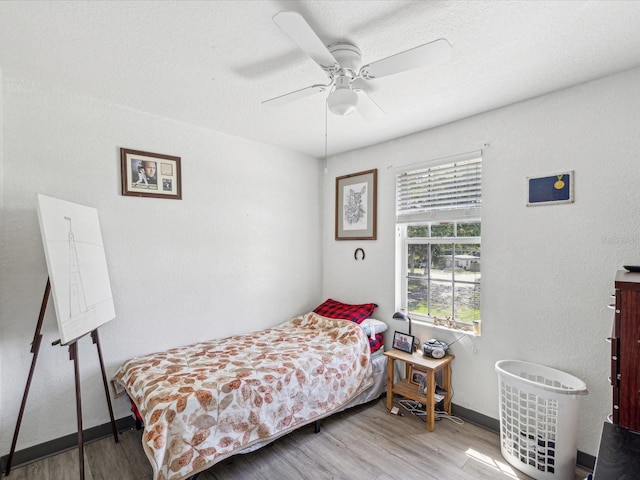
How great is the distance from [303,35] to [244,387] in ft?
6.39

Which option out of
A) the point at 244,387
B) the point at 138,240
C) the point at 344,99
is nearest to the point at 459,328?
the point at 244,387

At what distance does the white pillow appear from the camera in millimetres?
2930

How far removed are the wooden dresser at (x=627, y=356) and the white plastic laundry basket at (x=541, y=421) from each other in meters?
0.57

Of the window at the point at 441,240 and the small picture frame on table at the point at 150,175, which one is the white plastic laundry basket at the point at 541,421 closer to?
the window at the point at 441,240

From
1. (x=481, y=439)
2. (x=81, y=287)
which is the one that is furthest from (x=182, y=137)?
(x=481, y=439)

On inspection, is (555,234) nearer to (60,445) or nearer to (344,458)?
(344,458)

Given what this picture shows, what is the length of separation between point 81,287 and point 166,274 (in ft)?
2.47

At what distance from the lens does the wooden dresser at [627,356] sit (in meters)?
1.27

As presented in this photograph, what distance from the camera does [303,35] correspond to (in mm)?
1284

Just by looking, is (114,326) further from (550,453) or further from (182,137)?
(550,453)

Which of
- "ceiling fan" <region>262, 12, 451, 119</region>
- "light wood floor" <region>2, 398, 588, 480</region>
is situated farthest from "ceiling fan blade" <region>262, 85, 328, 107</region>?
"light wood floor" <region>2, 398, 588, 480</region>

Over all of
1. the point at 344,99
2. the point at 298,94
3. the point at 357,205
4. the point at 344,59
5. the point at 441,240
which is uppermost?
the point at 344,59

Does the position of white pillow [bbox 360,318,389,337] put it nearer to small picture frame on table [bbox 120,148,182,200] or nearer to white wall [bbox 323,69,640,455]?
white wall [bbox 323,69,640,455]

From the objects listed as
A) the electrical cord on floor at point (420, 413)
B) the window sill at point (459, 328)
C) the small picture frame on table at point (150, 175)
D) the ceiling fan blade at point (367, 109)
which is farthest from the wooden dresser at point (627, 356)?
the small picture frame on table at point (150, 175)
